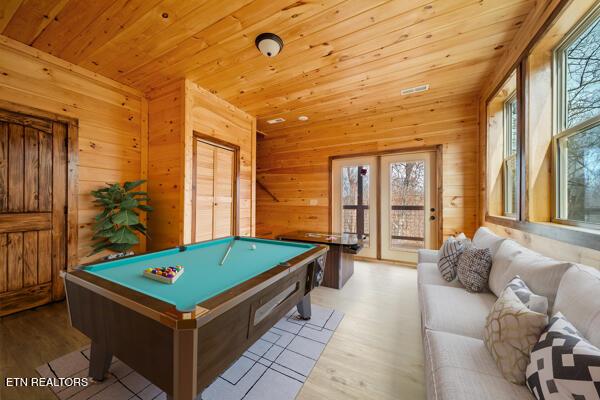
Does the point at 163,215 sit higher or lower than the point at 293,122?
lower

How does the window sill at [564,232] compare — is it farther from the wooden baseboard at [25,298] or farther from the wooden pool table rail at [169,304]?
the wooden baseboard at [25,298]

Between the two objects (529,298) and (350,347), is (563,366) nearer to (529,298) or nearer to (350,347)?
(529,298)

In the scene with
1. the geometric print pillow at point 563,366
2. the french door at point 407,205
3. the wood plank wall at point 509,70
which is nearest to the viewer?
the geometric print pillow at point 563,366

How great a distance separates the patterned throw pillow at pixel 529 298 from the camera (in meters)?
1.08

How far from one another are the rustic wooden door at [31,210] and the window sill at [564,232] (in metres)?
4.52

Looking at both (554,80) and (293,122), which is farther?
(293,122)

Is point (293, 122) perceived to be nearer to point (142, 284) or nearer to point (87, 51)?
point (87, 51)

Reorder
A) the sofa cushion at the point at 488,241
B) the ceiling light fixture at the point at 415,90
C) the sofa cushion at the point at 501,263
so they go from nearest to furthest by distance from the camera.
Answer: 1. the sofa cushion at the point at 501,263
2. the sofa cushion at the point at 488,241
3. the ceiling light fixture at the point at 415,90

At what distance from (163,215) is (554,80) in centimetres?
427

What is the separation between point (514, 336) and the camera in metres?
0.97

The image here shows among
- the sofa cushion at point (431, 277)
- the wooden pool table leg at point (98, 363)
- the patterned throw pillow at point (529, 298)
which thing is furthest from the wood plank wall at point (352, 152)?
the wooden pool table leg at point (98, 363)

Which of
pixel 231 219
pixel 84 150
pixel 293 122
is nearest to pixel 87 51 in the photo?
pixel 84 150

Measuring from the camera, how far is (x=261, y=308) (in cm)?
124

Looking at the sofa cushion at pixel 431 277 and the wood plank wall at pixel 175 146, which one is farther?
the wood plank wall at pixel 175 146
